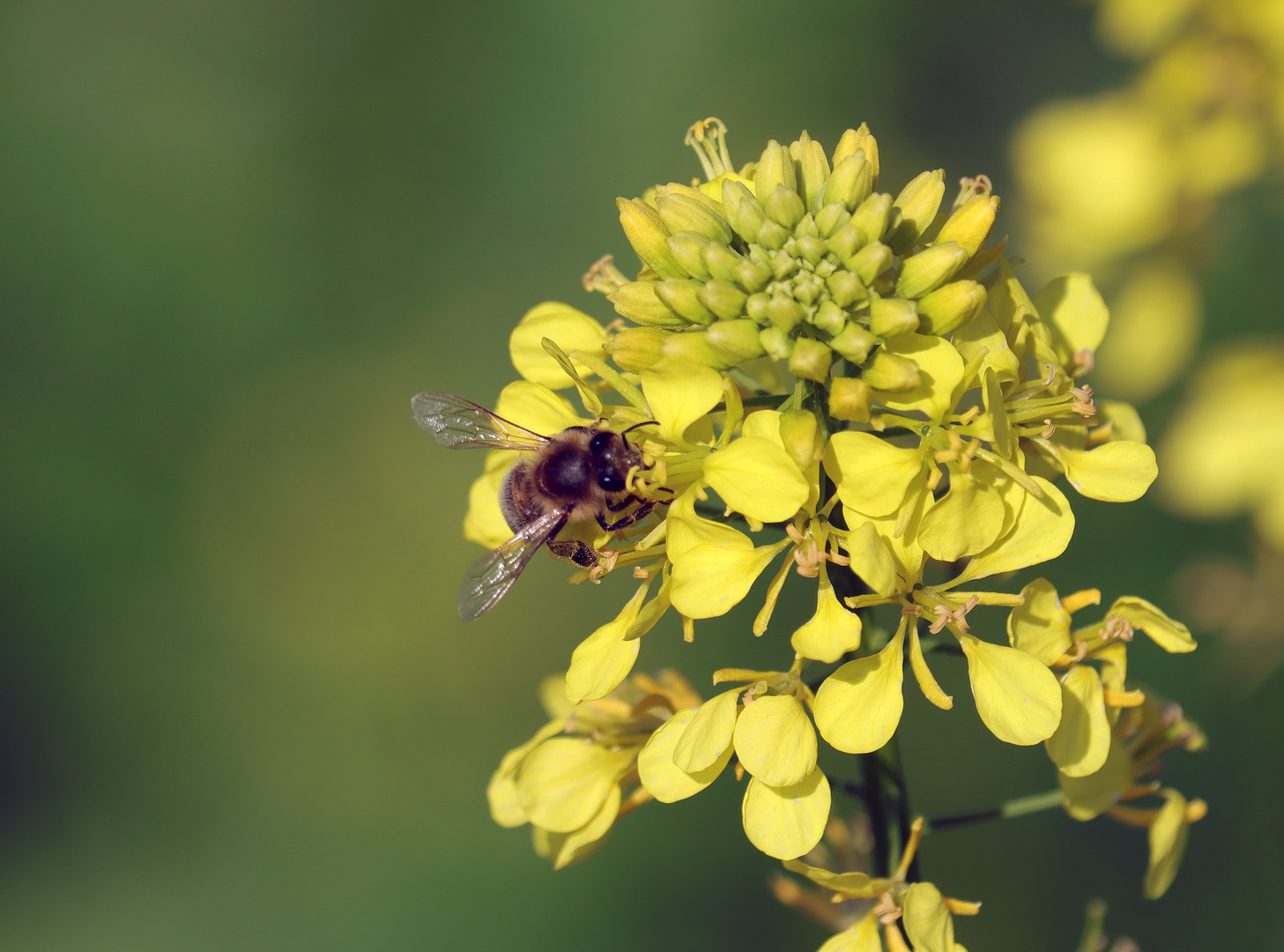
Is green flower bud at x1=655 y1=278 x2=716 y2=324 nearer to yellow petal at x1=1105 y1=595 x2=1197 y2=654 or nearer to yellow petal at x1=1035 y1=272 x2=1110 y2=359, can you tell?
yellow petal at x1=1035 y1=272 x2=1110 y2=359

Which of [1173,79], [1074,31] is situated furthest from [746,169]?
[1074,31]

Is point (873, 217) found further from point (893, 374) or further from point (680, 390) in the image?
point (680, 390)

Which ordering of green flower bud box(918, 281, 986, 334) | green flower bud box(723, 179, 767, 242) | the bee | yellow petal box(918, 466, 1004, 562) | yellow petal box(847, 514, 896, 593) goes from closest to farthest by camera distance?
yellow petal box(847, 514, 896, 593)
yellow petal box(918, 466, 1004, 562)
green flower bud box(918, 281, 986, 334)
green flower bud box(723, 179, 767, 242)
the bee

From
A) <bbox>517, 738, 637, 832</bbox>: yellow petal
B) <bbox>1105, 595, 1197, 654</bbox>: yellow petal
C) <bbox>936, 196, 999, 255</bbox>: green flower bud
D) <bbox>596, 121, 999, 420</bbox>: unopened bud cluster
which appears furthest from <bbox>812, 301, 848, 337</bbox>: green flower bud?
<bbox>517, 738, 637, 832</bbox>: yellow petal

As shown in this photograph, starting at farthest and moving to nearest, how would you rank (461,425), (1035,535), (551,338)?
1. (461,425)
2. (551,338)
3. (1035,535)

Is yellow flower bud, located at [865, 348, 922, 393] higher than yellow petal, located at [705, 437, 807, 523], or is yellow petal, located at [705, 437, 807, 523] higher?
yellow flower bud, located at [865, 348, 922, 393]

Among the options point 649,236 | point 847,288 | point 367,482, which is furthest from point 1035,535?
point 367,482

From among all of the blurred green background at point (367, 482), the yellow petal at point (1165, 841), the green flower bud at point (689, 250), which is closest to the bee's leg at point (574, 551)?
the green flower bud at point (689, 250)
